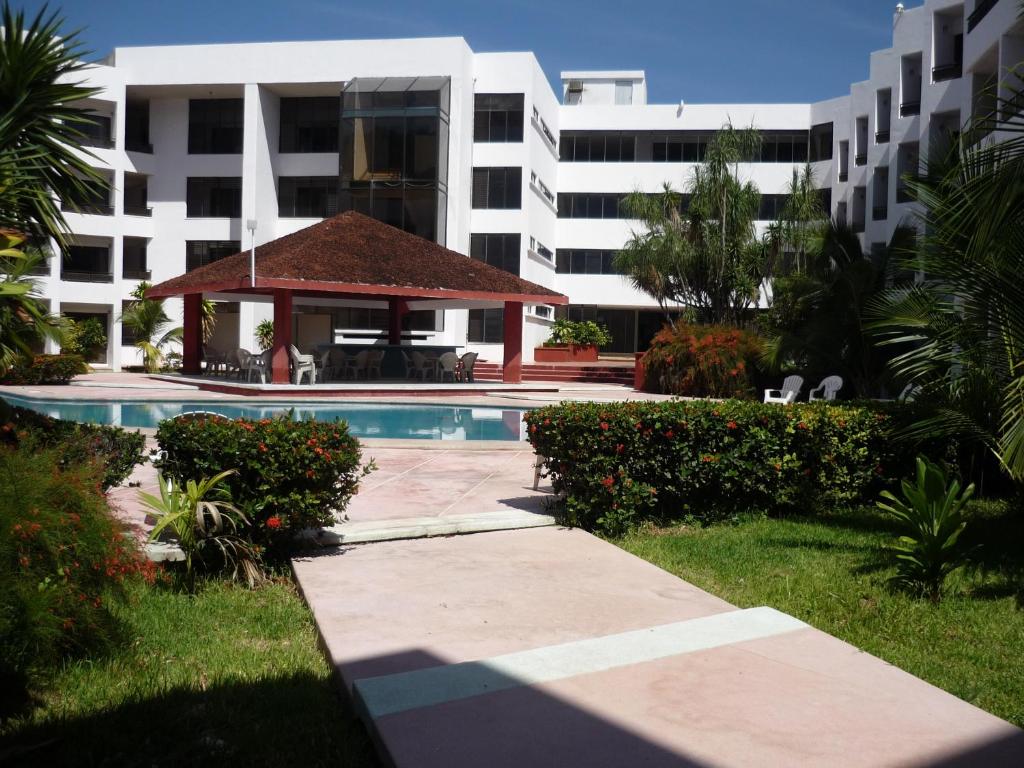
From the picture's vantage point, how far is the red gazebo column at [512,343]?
85.4 feet

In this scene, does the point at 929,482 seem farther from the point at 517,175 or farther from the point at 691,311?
the point at 517,175

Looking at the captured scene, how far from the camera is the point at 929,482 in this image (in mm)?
5605

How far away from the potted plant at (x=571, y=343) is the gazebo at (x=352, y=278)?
25.2ft

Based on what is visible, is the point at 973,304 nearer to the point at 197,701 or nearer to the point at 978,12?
the point at 197,701

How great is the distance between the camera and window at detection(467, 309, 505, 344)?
3462 centimetres

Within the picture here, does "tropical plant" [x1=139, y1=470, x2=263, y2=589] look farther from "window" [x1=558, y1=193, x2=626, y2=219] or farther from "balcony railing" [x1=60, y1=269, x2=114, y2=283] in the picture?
"window" [x1=558, y1=193, x2=626, y2=219]

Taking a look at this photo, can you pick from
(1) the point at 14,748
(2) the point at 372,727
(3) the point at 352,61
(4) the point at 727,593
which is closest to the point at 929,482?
(4) the point at 727,593

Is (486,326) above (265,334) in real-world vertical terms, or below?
above

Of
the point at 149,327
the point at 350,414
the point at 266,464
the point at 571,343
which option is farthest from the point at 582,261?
the point at 266,464

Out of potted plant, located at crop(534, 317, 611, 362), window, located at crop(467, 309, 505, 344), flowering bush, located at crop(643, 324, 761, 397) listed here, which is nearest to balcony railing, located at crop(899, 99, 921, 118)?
flowering bush, located at crop(643, 324, 761, 397)

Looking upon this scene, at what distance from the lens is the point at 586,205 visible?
132 feet

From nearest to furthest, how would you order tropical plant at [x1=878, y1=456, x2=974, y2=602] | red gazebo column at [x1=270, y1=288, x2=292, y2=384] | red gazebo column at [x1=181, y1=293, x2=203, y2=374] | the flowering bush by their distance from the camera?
tropical plant at [x1=878, y1=456, x2=974, y2=602], the flowering bush, red gazebo column at [x1=270, y1=288, x2=292, y2=384], red gazebo column at [x1=181, y1=293, x2=203, y2=374]

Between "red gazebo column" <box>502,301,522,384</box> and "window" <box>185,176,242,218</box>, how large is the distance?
15881 millimetres

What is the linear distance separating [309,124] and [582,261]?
12568mm
